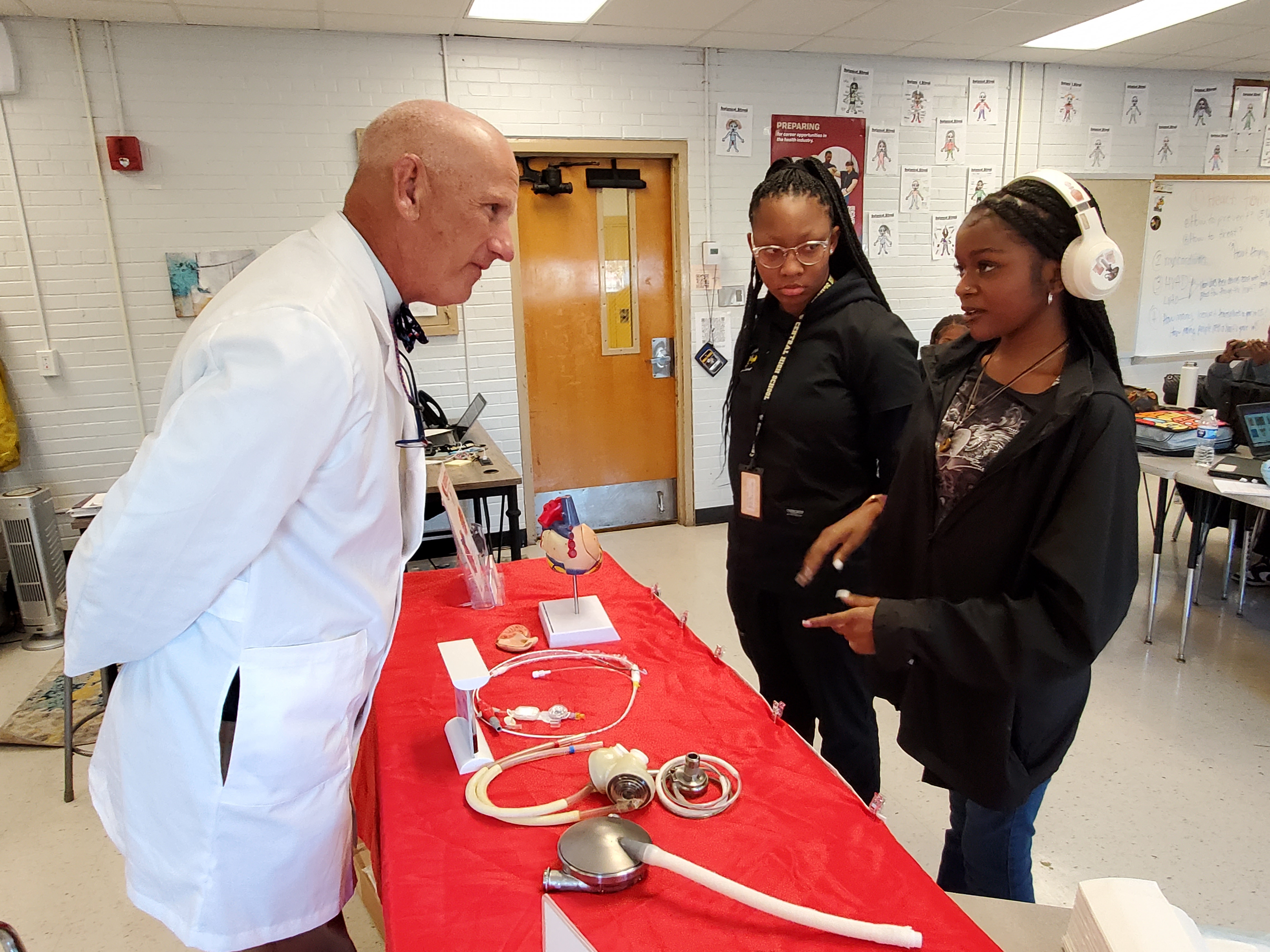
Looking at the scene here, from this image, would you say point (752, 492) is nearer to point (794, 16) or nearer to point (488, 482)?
point (488, 482)

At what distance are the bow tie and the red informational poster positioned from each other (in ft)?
13.6

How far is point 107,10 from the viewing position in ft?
11.8

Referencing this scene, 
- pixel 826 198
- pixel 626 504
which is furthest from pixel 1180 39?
pixel 826 198

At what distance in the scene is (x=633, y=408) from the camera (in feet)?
16.6

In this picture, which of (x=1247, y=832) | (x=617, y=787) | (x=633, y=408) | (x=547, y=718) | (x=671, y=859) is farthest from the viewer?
(x=633, y=408)

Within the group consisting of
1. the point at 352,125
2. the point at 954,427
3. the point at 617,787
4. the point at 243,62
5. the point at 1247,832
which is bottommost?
the point at 1247,832

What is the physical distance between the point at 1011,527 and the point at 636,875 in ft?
2.54

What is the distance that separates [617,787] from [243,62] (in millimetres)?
4278

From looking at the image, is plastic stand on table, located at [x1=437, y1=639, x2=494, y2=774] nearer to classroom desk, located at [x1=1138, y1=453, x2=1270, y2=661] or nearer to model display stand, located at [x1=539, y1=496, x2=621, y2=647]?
model display stand, located at [x1=539, y1=496, x2=621, y2=647]

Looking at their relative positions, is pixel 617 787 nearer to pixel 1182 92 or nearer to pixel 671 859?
pixel 671 859

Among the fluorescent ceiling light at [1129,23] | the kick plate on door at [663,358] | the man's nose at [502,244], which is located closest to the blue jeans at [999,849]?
the man's nose at [502,244]

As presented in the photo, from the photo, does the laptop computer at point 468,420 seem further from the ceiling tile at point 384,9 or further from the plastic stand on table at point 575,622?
the plastic stand on table at point 575,622

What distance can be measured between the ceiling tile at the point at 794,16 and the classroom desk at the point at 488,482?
262 cm

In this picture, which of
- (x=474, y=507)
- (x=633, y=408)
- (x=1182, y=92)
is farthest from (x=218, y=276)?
(x=1182, y=92)
